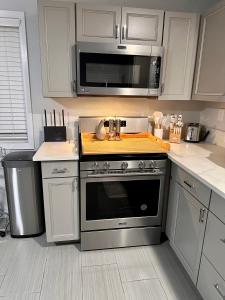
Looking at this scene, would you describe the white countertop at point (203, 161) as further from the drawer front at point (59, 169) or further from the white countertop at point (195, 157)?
the drawer front at point (59, 169)

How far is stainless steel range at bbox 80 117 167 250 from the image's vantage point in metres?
1.82

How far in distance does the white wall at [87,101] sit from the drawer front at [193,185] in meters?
0.84

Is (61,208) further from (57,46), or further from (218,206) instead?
(57,46)

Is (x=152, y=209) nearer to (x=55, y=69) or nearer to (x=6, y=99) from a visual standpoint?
(x=55, y=69)

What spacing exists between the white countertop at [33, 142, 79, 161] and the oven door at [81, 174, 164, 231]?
0.24 meters

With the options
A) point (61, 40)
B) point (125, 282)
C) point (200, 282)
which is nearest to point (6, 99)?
point (61, 40)

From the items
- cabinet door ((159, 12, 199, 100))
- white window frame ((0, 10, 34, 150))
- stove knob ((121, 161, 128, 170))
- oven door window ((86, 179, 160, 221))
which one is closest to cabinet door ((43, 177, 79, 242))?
oven door window ((86, 179, 160, 221))

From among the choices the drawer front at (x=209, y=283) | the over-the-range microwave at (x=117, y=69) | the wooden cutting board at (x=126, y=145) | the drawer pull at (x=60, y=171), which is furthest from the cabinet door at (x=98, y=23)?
the drawer front at (x=209, y=283)

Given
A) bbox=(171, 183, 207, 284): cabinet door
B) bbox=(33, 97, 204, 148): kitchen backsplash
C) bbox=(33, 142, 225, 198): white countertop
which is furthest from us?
bbox=(33, 97, 204, 148): kitchen backsplash

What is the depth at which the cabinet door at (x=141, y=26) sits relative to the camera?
185 cm

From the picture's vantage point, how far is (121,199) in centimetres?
194

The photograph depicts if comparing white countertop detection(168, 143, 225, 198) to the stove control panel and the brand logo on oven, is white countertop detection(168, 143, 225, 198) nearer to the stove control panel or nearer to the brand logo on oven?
the stove control panel

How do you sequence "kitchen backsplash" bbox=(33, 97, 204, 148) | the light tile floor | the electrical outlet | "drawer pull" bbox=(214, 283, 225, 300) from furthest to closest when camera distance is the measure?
"kitchen backsplash" bbox=(33, 97, 204, 148), the electrical outlet, the light tile floor, "drawer pull" bbox=(214, 283, 225, 300)

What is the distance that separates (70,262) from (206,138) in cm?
182
